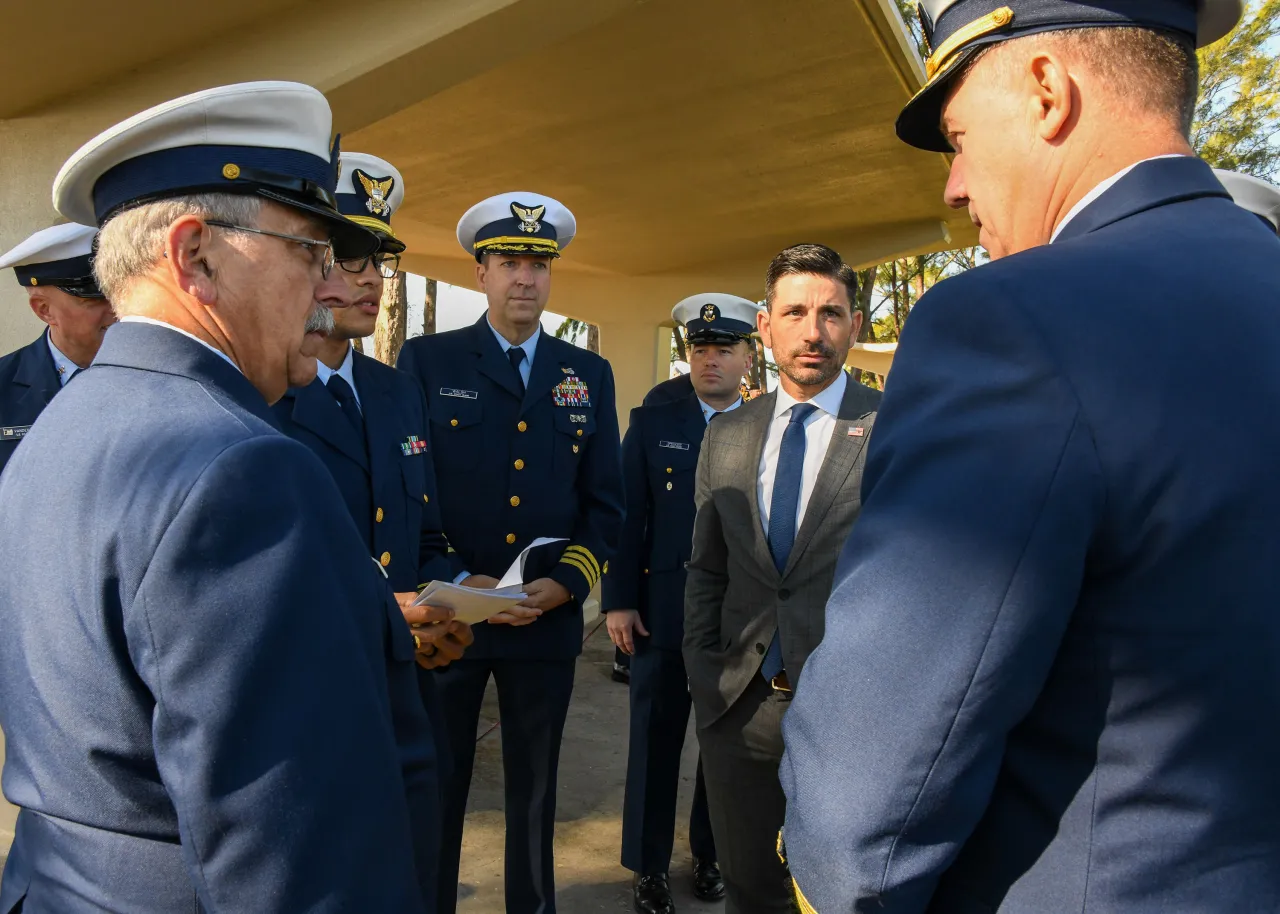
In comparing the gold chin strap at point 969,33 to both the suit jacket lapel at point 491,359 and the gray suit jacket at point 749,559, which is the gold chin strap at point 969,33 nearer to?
the gray suit jacket at point 749,559

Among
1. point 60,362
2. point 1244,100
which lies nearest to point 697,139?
point 60,362

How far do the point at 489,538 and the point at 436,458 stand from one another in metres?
0.34

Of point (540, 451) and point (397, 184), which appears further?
point (540, 451)

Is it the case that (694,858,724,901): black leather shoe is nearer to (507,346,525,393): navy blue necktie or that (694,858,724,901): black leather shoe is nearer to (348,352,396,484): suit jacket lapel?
(507,346,525,393): navy blue necktie

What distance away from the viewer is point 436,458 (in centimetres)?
333

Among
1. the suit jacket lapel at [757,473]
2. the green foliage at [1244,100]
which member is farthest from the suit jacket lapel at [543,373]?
the green foliage at [1244,100]

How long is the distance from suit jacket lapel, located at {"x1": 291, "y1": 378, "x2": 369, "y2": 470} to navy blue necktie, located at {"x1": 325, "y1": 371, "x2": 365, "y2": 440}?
0.09 ft

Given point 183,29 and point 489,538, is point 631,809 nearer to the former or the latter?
point 489,538

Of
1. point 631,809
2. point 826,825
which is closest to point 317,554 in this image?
point 826,825

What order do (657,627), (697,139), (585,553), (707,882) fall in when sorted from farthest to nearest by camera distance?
(697,139) → (657,627) → (707,882) → (585,553)

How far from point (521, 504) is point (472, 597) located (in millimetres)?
944

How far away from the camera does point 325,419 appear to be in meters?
2.42

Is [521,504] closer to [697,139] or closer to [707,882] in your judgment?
[707,882]

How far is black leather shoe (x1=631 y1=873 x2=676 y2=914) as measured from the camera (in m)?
3.59
